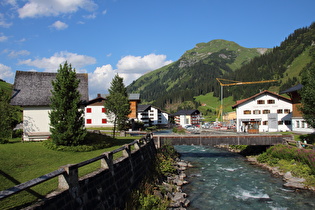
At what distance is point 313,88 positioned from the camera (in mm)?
31406

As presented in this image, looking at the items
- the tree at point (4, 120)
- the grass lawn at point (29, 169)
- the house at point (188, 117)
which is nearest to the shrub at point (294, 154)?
the grass lawn at point (29, 169)

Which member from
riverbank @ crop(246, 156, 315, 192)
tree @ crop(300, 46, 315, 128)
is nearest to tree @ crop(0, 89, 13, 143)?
riverbank @ crop(246, 156, 315, 192)

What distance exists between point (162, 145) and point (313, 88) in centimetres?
2293

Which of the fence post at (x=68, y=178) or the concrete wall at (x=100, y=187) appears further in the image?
the fence post at (x=68, y=178)

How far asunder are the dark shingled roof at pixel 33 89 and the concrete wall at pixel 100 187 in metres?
16.6

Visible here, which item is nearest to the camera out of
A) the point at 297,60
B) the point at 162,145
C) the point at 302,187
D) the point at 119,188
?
the point at 119,188

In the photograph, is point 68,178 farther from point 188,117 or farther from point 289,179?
point 188,117

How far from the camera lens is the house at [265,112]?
58.7 m

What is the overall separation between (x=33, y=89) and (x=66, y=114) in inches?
449

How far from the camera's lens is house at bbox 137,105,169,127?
395 ft

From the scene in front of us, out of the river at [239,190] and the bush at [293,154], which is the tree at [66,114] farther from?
the bush at [293,154]

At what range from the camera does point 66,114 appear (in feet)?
74.2

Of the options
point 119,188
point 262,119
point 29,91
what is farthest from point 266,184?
point 262,119

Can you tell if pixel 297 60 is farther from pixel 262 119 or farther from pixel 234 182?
pixel 234 182
